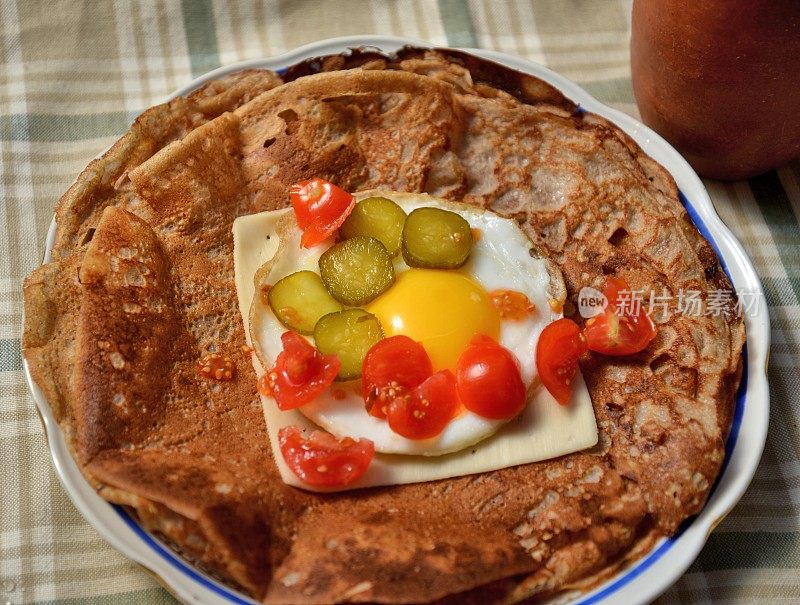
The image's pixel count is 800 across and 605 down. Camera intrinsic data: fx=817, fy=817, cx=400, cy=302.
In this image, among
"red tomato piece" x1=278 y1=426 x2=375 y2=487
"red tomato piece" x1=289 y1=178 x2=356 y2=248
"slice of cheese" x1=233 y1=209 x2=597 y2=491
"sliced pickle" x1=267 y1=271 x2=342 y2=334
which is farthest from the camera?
"red tomato piece" x1=289 y1=178 x2=356 y2=248

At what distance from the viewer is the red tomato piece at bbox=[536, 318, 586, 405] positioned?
141 inches

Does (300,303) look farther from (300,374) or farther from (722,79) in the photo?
(722,79)

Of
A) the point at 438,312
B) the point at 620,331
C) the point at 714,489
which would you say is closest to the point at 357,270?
the point at 438,312

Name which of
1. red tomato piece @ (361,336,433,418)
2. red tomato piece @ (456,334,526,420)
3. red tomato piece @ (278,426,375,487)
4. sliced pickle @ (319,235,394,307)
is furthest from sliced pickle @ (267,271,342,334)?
red tomato piece @ (456,334,526,420)

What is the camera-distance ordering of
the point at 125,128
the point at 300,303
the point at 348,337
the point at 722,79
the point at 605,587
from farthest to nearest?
the point at 125,128
the point at 722,79
the point at 300,303
the point at 348,337
the point at 605,587

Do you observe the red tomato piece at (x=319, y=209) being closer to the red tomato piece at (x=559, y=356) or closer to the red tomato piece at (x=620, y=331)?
the red tomato piece at (x=559, y=356)

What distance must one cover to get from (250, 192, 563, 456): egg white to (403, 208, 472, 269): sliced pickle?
11 cm

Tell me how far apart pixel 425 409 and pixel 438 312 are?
0.45 m

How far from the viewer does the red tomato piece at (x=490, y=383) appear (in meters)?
3.43

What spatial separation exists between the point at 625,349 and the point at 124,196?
2.45 metres

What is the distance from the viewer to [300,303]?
Answer: 3652 millimetres

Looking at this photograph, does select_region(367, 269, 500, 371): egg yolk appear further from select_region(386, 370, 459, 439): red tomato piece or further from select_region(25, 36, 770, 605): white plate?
select_region(25, 36, 770, 605): white plate

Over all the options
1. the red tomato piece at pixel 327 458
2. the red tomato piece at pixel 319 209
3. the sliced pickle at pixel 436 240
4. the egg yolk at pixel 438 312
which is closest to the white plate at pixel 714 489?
the red tomato piece at pixel 327 458

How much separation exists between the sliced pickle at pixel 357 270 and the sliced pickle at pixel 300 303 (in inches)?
2.1
